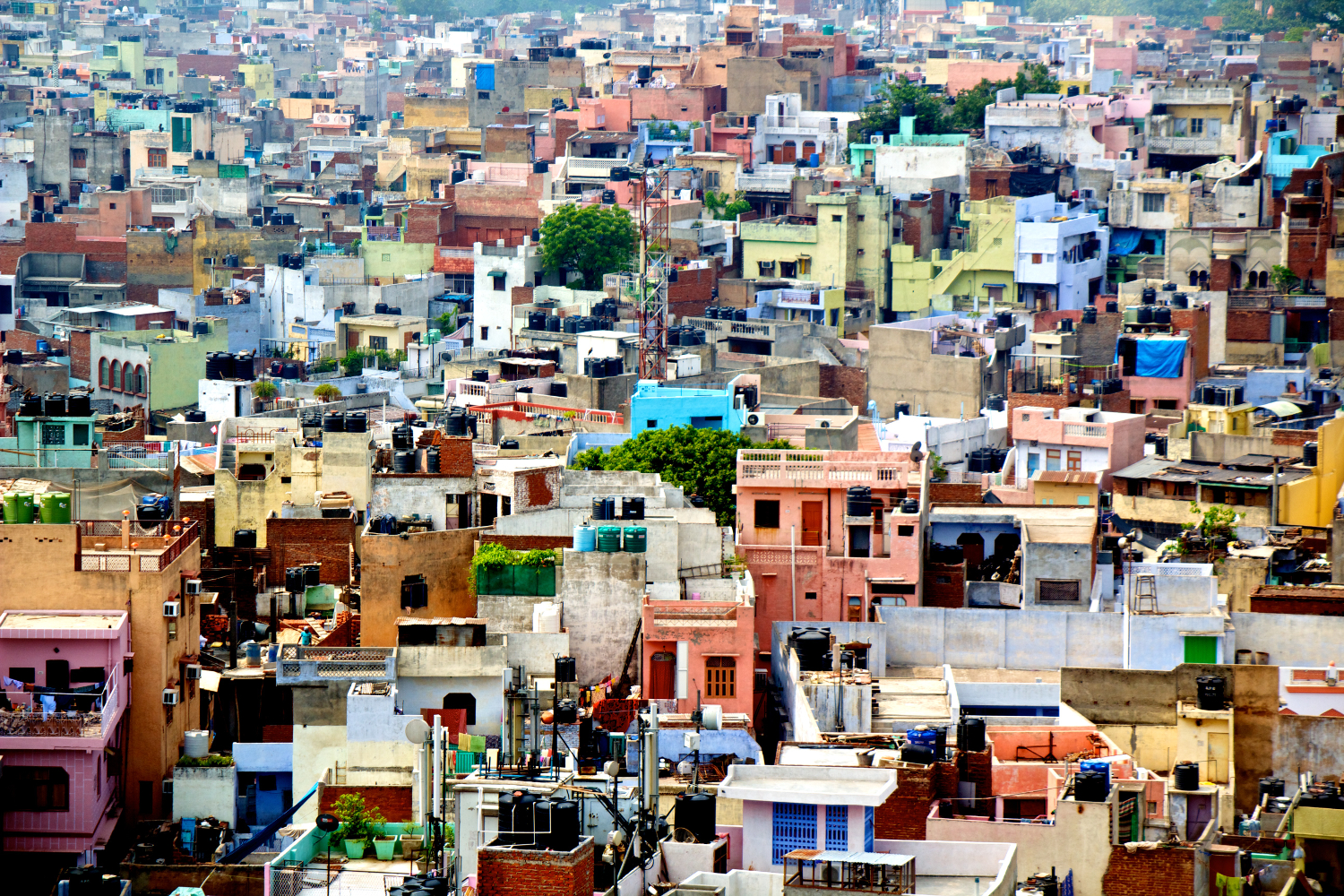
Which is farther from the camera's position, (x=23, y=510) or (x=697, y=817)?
(x=23, y=510)

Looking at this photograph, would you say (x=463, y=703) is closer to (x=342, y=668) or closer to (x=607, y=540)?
(x=342, y=668)

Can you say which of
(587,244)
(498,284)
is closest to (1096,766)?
(498,284)

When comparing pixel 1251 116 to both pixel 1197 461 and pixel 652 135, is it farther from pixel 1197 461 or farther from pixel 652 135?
pixel 1197 461

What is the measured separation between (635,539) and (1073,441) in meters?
19.2

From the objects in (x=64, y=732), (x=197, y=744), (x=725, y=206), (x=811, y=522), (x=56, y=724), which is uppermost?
(x=725, y=206)

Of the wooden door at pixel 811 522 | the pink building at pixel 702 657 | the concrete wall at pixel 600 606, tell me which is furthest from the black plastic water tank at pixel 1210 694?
the wooden door at pixel 811 522

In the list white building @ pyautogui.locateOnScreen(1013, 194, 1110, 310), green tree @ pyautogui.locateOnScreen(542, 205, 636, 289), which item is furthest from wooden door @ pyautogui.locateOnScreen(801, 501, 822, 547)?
green tree @ pyautogui.locateOnScreen(542, 205, 636, 289)

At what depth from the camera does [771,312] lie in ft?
263

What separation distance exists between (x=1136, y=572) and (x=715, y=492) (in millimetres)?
8678

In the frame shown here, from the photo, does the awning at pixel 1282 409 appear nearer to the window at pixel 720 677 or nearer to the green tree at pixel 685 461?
the green tree at pixel 685 461

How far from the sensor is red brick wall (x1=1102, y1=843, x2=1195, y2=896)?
92.8 feet

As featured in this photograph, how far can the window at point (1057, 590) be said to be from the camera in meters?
43.1

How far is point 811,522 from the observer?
141ft

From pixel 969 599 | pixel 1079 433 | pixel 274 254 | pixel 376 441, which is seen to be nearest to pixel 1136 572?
pixel 969 599
